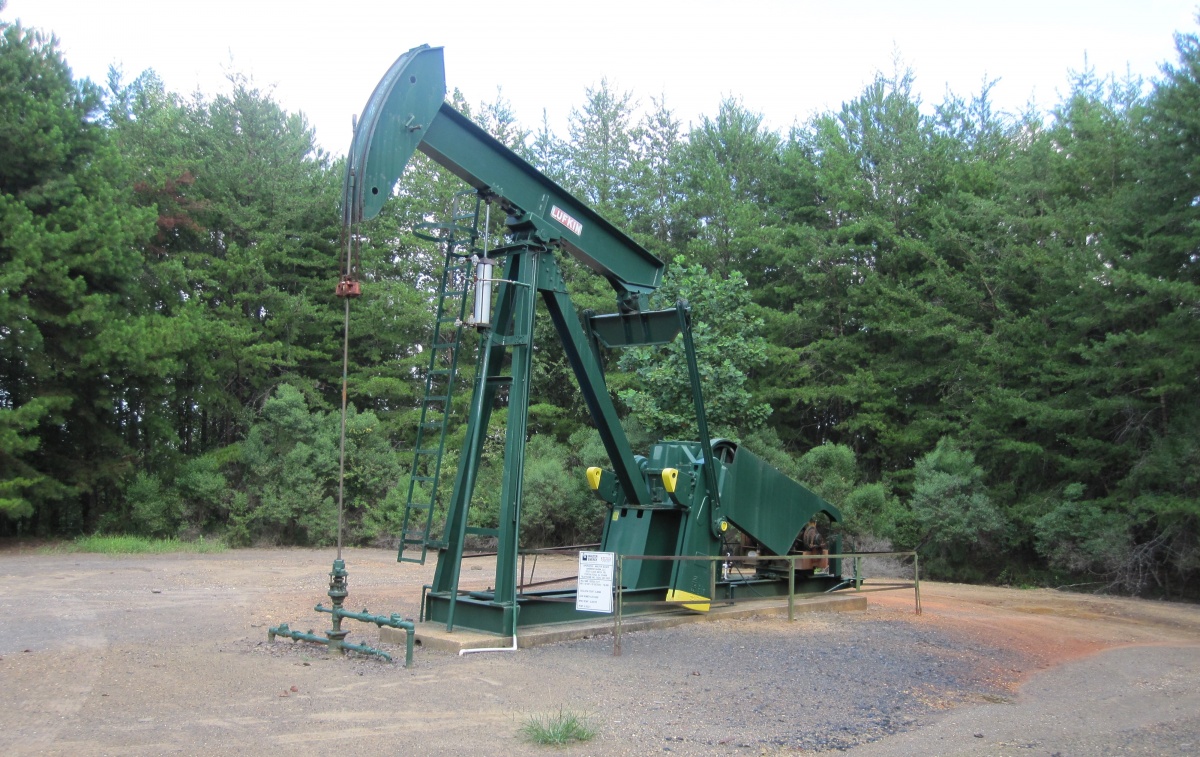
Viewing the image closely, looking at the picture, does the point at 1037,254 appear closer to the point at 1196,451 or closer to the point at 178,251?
the point at 1196,451

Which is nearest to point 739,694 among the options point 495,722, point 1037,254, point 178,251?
point 495,722

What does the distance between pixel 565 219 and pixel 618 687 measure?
460 centimetres

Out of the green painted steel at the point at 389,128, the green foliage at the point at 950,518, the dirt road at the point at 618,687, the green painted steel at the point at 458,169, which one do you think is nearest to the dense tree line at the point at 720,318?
the green foliage at the point at 950,518

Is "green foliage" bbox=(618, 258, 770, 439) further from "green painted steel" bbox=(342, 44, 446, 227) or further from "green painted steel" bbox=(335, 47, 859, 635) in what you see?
"green painted steel" bbox=(342, 44, 446, 227)

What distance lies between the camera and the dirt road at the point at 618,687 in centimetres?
529

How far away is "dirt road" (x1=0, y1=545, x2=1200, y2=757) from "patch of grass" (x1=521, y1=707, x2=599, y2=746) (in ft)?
0.32

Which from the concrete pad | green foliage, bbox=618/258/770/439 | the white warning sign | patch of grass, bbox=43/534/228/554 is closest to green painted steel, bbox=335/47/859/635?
the concrete pad

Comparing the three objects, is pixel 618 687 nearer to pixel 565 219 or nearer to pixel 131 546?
pixel 565 219

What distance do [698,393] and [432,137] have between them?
13.2 ft

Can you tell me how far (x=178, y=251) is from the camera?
27828 millimetres

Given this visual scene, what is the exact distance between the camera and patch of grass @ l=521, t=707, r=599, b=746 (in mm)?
5121

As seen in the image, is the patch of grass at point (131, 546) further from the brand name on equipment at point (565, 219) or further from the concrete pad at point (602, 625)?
the brand name on equipment at point (565, 219)

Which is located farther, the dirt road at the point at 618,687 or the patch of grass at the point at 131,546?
the patch of grass at the point at 131,546

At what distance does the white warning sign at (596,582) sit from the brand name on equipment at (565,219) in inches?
128
